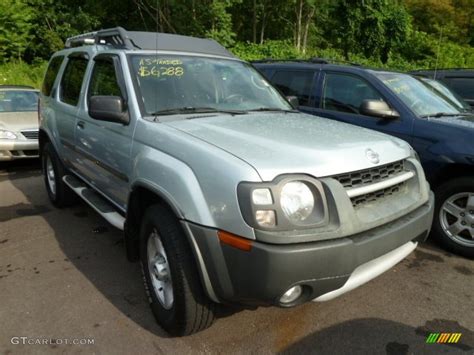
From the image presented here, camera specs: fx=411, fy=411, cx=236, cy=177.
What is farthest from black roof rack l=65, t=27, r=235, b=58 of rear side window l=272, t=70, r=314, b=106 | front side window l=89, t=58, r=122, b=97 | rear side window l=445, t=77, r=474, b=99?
rear side window l=445, t=77, r=474, b=99

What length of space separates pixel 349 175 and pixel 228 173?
0.71 meters

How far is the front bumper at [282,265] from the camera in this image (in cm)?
204

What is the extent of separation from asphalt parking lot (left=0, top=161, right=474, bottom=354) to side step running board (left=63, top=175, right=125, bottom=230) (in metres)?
0.48

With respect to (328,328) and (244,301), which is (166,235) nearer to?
(244,301)

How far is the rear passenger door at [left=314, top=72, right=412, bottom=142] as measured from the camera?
425 cm

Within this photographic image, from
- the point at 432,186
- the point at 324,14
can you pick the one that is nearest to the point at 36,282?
the point at 432,186

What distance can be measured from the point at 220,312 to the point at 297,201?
95cm

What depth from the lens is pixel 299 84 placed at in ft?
17.7

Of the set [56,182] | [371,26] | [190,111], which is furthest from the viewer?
[371,26]

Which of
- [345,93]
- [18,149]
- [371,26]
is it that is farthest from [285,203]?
[371,26]

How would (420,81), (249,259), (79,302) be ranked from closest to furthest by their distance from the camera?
(249,259)
(79,302)
(420,81)

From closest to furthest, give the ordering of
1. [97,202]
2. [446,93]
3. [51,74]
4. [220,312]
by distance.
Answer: [220,312], [97,202], [446,93], [51,74]

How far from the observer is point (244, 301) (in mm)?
2201

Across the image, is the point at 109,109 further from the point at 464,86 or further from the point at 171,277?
the point at 464,86
